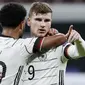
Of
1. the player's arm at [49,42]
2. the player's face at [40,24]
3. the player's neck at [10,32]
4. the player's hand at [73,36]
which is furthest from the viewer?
the player's face at [40,24]

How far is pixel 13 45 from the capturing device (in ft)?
14.6

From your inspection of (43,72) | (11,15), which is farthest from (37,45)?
(43,72)

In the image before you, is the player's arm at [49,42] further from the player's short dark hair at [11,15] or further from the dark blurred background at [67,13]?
the dark blurred background at [67,13]

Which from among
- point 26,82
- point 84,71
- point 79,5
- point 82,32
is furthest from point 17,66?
point 79,5

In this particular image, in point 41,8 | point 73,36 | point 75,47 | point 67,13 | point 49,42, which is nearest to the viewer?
point 49,42

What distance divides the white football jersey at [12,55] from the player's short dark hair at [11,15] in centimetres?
13

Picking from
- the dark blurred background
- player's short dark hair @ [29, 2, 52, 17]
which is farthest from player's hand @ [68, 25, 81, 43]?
the dark blurred background

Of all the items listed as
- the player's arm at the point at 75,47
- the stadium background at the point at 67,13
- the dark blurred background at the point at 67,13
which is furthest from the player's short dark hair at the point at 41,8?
the dark blurred background at the point at 67,13

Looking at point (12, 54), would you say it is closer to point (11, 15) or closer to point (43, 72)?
point (11, 15)

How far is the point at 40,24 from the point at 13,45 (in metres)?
0.74

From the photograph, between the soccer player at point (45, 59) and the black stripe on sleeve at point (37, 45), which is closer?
the black stripe on sleeve at point (37, 45)

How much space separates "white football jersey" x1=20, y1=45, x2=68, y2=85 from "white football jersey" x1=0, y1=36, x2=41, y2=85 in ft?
1.07

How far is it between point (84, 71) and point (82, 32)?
5.65 feet

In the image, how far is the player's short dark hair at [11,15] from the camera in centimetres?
448
